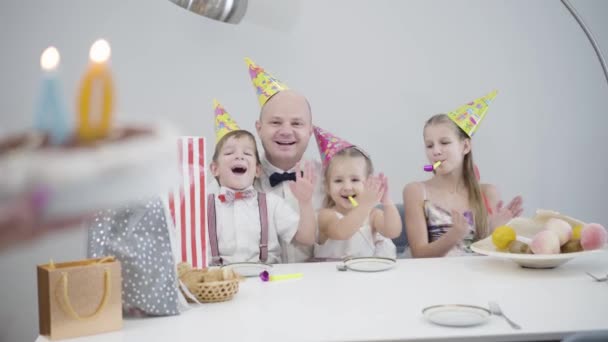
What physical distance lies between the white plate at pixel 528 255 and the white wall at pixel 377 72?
127 cm

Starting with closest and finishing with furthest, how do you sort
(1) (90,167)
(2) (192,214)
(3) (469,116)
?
(1) (90,167) → (2) (192,214) → (3) (469,116)

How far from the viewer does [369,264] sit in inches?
67.4

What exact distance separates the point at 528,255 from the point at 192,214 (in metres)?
0.85

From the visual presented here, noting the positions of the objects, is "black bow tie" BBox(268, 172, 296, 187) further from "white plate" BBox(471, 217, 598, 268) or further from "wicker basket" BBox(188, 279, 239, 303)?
"wicker basket" BBox(188, 279, 239, 303)

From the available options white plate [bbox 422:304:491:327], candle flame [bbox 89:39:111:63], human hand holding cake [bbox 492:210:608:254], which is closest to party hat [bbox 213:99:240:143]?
human hand holding cake [bbox 492:210:608:254]

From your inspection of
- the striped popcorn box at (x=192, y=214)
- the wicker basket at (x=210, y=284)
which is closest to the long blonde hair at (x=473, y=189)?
the striped popcorn box at (x=192, y=214)

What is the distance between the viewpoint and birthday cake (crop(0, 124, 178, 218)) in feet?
0.36

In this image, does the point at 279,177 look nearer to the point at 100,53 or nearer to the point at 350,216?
the point at 350,216

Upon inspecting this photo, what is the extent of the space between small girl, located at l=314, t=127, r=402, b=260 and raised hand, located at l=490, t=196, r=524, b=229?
0.36m

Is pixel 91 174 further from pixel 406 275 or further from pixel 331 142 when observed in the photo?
pixel 331 142

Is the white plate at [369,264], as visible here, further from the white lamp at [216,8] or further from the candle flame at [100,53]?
the candle flame at [100,53]

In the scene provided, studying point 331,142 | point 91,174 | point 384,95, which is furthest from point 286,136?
point 91,174

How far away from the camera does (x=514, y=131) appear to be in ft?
10.2

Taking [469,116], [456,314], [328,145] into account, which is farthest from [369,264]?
[469,116]
